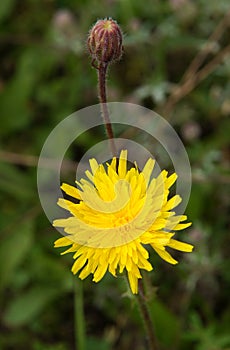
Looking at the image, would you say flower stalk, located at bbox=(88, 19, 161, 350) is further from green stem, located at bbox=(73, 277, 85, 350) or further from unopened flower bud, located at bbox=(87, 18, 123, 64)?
green stem, located at bbox=(73, 277, 85, 350)

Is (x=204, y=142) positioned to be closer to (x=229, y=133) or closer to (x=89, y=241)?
(x=229, y=133)

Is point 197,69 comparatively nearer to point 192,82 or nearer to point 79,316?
point 192,82

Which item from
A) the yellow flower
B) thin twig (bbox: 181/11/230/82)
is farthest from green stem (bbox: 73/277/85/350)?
thin twig (bbox: 181/11/230/82)

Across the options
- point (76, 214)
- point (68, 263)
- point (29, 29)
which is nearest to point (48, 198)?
point (68, 263)

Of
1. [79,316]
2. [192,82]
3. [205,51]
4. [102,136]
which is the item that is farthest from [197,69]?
[79,316]

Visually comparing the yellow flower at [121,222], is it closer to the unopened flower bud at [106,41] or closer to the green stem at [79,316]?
the unopened flower bud at [106,41]

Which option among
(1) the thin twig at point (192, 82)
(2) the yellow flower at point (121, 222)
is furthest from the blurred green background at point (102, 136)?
(2) the yellow flower at point (121, 222)
